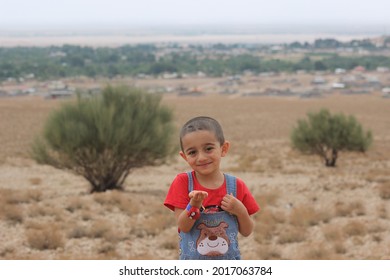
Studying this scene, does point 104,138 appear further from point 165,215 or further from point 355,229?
point 355,229

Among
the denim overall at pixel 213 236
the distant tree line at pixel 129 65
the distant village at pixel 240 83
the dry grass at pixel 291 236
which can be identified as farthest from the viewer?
the distant tree line at pixel 129 65

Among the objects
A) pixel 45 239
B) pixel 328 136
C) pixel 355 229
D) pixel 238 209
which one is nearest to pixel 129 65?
pixel 328 136

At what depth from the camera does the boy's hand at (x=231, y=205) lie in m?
3.35

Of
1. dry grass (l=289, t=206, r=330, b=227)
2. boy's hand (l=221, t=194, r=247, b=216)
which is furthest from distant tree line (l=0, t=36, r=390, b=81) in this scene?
boy's hand (l=221, t=194, r=247, b=216)

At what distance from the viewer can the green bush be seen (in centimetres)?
1892

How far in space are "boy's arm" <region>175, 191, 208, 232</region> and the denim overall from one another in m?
0.07

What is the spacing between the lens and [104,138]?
18812 millimetres

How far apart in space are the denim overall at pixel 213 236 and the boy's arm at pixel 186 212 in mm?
66

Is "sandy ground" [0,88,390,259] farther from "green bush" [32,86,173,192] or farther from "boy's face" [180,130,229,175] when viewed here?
"boy's face" [180,130,229,175]

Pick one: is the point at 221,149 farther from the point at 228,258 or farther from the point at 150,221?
the point at 150,221

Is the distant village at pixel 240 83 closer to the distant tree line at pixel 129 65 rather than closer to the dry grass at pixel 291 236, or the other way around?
the distant tree line at pixel 129 65

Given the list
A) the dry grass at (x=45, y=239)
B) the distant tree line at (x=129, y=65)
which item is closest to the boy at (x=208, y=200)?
the dry grass at (x=45, y=239)

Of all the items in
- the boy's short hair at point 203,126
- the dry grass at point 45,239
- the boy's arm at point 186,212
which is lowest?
the dry grass at point 45,239

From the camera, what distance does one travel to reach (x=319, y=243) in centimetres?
1202
